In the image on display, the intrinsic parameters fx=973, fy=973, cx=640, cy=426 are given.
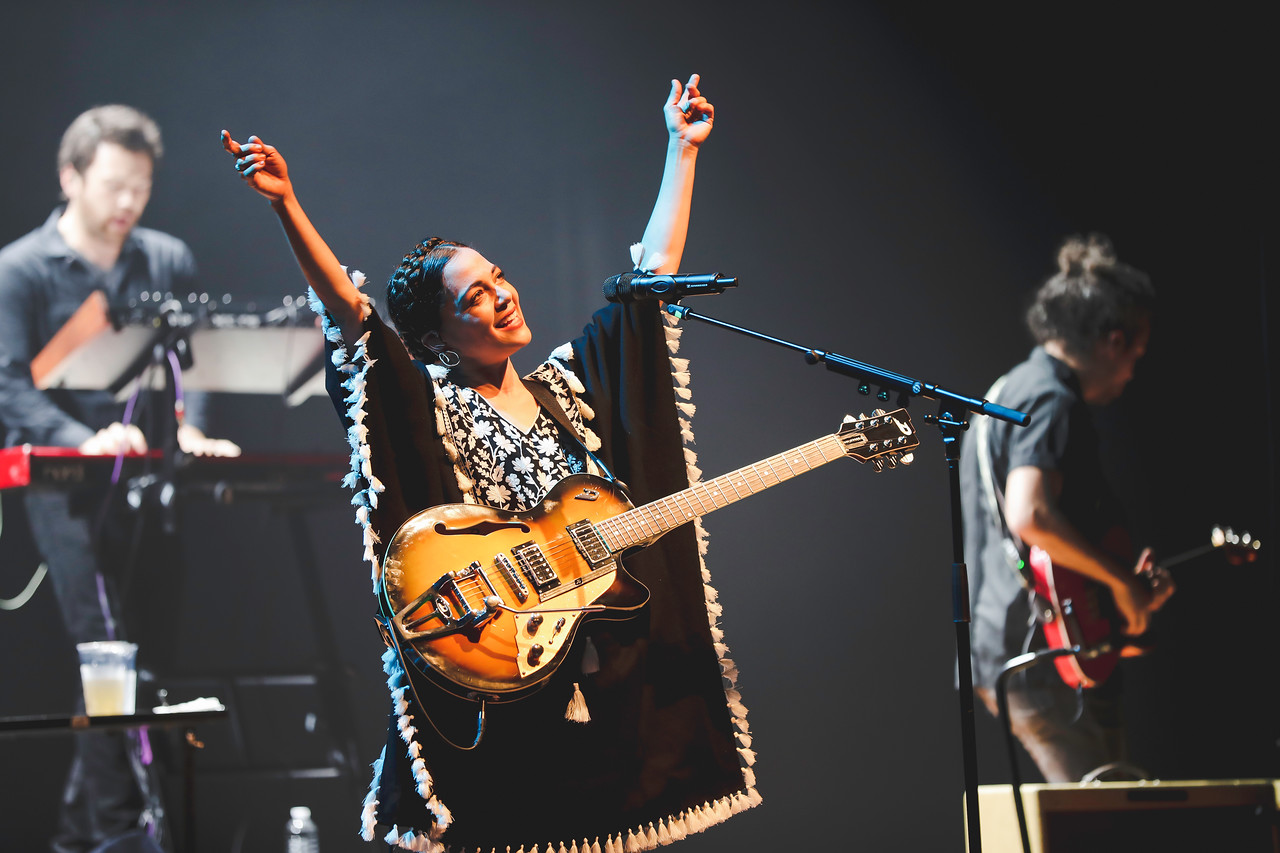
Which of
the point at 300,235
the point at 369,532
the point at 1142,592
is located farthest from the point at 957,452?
the point at 1142,592

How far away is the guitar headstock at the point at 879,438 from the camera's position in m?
2.00

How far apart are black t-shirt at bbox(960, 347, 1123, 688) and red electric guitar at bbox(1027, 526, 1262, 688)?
6 centimetres

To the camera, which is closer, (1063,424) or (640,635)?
(640,635)

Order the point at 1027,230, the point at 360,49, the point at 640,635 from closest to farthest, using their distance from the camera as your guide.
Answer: the point at 640,635, the point at 360,49, the point at 1027,230

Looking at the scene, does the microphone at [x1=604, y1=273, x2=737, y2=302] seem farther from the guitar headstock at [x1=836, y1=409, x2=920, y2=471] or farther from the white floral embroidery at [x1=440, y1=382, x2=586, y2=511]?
the guitar headstock at [x1=836, y1=409, x2=920, y2=471]

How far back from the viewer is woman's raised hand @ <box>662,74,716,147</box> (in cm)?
213

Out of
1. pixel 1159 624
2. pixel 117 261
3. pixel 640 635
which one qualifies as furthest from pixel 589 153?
pixel 1159 624

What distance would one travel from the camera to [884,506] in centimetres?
332

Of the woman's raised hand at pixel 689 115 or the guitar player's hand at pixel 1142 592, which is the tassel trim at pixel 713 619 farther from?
the guitar player's hand at pixel 1142 592

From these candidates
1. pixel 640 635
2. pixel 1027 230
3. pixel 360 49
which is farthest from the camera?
pixel 1027 230

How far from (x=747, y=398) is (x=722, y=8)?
1367mm

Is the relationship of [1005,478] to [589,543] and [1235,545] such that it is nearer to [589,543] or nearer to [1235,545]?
[1235,545]

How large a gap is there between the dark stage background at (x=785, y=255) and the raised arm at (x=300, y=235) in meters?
1.32

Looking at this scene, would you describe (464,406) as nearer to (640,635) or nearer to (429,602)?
(429,602)
